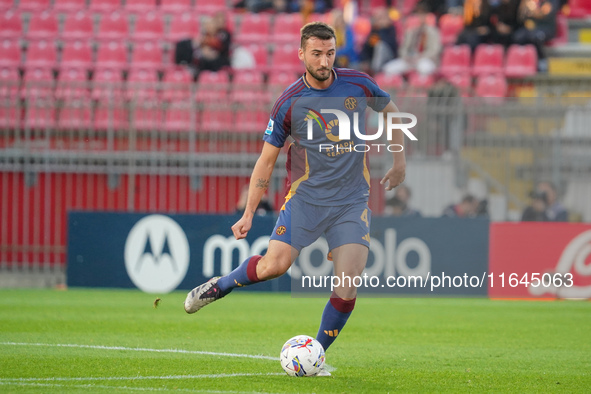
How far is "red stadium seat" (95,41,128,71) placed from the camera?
1833cm

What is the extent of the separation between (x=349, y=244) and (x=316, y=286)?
787 centimetres

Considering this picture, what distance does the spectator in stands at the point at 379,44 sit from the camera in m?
18.3

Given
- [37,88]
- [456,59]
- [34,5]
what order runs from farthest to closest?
[34,5], [456,59], [37,88]

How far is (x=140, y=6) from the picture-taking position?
66.4 ft

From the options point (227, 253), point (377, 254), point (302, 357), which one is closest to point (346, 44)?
point (377, 254)

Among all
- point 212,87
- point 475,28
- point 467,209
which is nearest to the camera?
point 467,209

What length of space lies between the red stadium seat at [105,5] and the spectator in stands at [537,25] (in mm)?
8506

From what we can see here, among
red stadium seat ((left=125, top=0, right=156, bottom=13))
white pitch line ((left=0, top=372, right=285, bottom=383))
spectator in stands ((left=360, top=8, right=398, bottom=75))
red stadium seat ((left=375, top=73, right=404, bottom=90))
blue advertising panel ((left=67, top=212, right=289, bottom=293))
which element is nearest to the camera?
white pitch line ((left=0, top=372, right=285, bottom=383))

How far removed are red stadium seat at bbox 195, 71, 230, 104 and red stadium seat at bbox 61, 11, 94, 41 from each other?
317 cm

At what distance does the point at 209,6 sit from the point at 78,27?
284cm

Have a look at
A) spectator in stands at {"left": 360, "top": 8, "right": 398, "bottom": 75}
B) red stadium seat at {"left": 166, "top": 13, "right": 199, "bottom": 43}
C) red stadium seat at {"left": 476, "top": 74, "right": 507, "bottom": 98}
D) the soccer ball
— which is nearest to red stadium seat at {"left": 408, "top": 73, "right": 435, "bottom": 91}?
spectator in stands at {"left": 360, "top": 8, "right": 398, "bottom": 75}

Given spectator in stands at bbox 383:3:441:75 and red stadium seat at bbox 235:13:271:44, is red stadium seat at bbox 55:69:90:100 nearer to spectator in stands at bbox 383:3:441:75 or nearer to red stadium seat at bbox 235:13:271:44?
red stadium seat at bbox 235:13:271:44

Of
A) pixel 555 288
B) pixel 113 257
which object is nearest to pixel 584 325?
pixel 555 288

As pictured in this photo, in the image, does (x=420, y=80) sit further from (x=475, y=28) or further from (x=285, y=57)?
(x=285, y=57)
